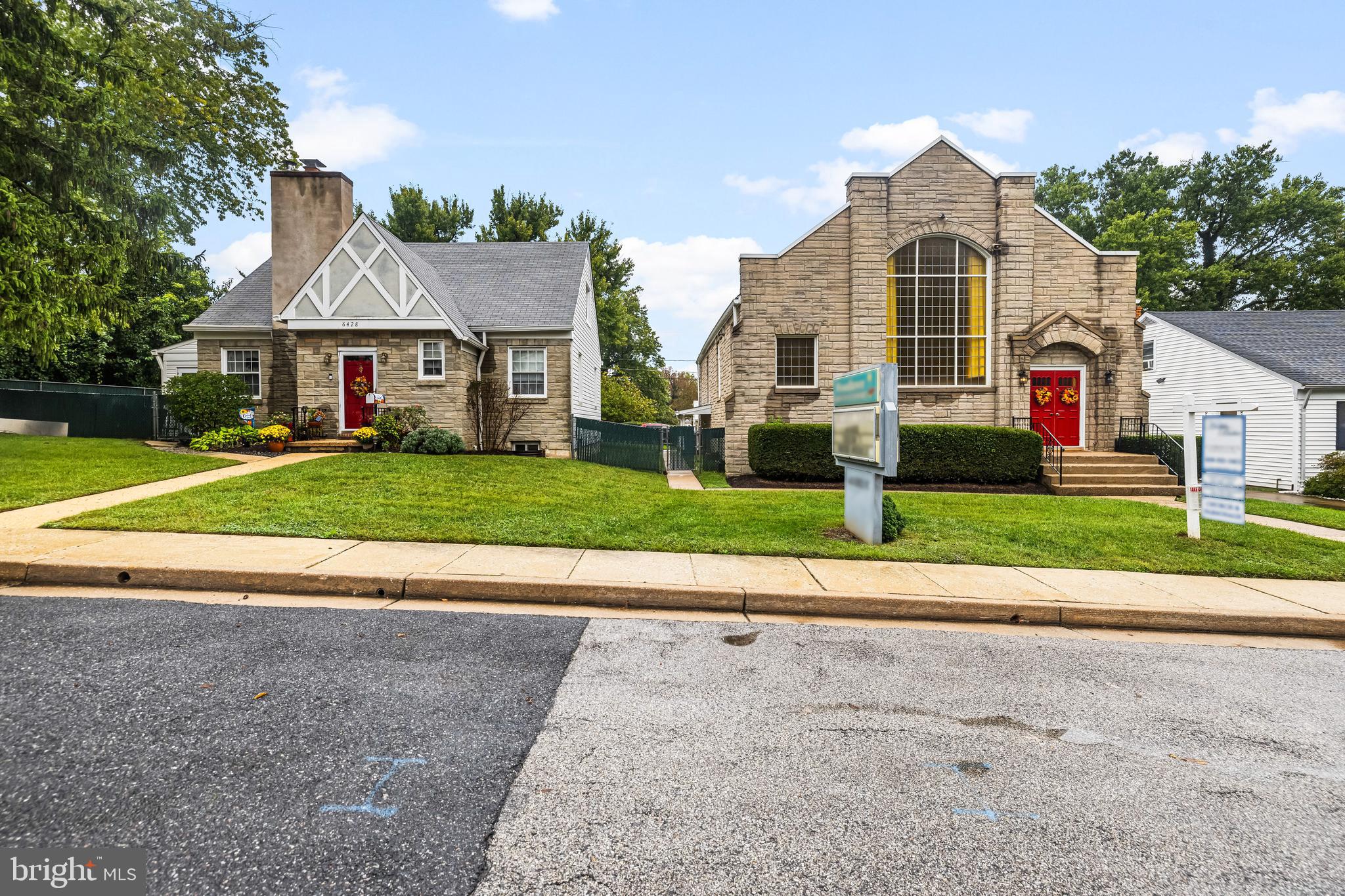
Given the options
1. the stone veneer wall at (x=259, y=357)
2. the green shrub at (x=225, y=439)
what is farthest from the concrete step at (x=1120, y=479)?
the stone veneer wall at (x=259, y=357)

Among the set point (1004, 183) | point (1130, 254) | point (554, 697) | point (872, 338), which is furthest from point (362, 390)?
point (1130, 254)

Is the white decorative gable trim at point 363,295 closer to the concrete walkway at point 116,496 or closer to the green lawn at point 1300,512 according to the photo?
the concrete walkway at point 116,496

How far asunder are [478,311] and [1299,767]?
1933cm

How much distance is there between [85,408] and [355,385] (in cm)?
1034

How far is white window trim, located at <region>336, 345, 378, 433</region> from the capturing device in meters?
16.4

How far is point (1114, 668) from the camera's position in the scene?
4.16m

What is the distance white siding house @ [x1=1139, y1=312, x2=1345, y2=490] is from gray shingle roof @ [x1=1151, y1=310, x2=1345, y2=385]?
0.03m

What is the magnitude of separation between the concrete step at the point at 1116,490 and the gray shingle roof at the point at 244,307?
73.1 feet

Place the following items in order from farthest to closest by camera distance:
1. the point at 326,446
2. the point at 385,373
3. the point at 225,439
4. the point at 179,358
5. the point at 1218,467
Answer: the point at 179,358 < the point at 385,373 < the point at 326,446 < the point at 225,439 < the point at 1218,467

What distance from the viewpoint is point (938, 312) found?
16.6 meters

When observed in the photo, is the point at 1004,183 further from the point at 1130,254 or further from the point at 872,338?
the point at 872,338

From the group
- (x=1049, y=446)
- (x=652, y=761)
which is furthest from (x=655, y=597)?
(x=1049, y=446)

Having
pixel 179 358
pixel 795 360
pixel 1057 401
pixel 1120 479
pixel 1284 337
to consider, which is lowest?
pixel 1120 479

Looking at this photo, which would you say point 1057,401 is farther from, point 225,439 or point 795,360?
point 225,439
